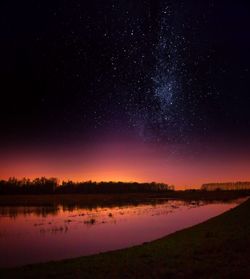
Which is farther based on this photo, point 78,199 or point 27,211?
point 78,199

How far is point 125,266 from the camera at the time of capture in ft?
50.9

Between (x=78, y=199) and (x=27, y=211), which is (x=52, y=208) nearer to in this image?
(x=27, y=211)

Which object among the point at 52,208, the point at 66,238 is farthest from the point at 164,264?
the point at 52,208

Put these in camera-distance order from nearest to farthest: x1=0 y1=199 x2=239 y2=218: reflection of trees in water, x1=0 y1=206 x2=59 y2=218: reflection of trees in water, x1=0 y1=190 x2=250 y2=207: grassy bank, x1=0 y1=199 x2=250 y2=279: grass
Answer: x1=0 y1=199 x2=250 y2=279: grass, x1=0 y1=206 x2=59 y2=218: reflection of trees in water, x1=0 y1=199 x2=239 y2=218: reflection of trees in water, x1=0 y1=190 x2=250 y2=207: grassy bank

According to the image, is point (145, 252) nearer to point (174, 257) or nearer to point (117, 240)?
point (174, 257)

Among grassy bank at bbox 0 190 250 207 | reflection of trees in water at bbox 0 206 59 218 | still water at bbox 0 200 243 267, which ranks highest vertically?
grassy bank at bbox 0 190 250 207

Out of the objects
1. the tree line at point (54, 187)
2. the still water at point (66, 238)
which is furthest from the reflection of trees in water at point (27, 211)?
the tree line at point (54, 187)

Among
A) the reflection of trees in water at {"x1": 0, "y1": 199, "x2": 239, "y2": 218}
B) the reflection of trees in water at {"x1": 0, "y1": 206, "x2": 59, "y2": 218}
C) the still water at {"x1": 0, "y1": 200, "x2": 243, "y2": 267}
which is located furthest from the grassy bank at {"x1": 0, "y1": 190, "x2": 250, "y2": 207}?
the still water at {"x1": 0, "y1": 200, "x2": 243, "y2": 267}

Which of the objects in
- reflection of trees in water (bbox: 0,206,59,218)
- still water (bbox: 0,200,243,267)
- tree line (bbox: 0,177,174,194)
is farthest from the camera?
tree line (bbox: 0,177,174,194)

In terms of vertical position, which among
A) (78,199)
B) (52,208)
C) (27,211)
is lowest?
(27,211)

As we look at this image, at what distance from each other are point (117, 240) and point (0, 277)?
15.5m

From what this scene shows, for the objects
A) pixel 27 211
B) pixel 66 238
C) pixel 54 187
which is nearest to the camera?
pixel 66 238

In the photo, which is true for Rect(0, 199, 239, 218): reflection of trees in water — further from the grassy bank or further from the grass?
the grass

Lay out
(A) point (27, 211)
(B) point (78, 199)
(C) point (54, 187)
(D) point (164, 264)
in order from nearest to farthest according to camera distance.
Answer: (D) point (164, 264), (A) point (27, 211), (B) point (78, 199), (C) point (54, 187)
